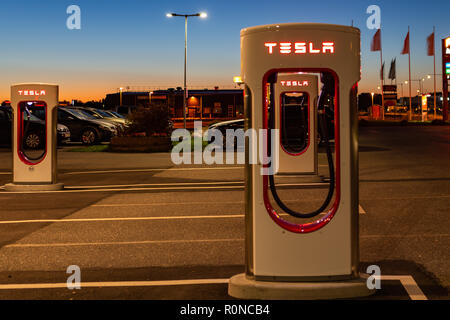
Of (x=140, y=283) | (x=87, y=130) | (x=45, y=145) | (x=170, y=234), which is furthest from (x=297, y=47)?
(x=87, y=130)

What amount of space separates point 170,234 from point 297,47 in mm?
3451

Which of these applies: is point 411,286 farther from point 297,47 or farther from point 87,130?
point 87,130

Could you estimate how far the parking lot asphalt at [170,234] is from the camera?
5406 millimetres

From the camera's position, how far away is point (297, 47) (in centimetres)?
488

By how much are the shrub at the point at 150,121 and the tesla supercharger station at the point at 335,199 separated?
19198mm

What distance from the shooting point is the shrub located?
23.9 meters

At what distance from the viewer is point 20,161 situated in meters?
12.6

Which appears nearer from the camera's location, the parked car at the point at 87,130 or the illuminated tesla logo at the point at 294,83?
the illuminated tesla logo at the point at 294,83

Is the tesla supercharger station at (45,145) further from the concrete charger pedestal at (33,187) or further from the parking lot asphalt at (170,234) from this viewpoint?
the parking lot asphalt at (170,234)

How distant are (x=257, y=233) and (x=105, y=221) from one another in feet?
13.5

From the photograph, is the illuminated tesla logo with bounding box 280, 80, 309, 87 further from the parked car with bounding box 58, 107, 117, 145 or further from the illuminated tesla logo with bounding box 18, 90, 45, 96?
the parked car with bounding box 58, 107, 117, 145

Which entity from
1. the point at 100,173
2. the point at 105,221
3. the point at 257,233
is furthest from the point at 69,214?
the point at 100,173

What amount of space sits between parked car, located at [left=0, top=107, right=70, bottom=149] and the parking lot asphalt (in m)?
9.51

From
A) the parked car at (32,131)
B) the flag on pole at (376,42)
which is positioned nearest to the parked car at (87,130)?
the parked car at (32,131)
